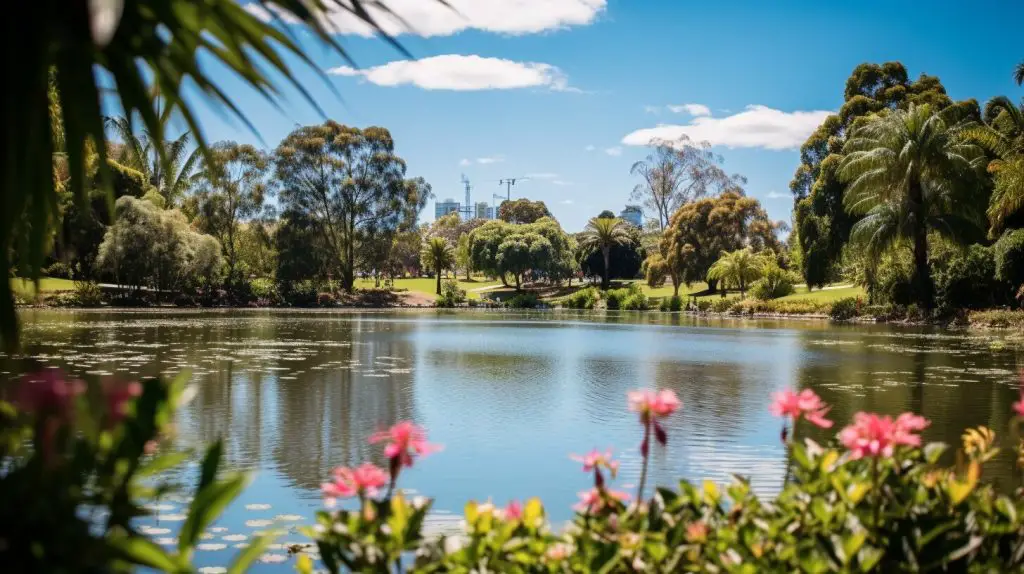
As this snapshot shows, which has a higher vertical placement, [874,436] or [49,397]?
[49,397]

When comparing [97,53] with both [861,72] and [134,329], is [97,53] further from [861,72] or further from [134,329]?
[861,72]

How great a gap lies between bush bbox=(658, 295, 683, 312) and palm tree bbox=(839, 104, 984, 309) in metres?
19.7

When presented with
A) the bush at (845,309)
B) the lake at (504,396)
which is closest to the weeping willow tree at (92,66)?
the lake at (504,396)

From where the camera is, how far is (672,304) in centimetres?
5400

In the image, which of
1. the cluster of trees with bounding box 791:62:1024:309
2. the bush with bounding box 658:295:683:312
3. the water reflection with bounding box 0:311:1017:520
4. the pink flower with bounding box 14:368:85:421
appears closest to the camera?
the pink flower with bounding box 14:368:85:421

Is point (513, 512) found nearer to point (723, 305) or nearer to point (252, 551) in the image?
point (252, 551)

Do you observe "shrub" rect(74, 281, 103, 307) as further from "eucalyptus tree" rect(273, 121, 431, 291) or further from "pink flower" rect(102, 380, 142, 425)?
"pink flower" rect(102, 380, 142, 425)

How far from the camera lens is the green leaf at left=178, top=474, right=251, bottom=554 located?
1.55 m

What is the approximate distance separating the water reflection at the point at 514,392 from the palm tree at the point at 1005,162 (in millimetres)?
5309

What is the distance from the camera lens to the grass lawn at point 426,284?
68.5 m

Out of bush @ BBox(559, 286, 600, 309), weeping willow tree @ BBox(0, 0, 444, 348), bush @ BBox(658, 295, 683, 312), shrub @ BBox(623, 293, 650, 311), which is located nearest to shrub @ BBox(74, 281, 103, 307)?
bush @ BBox(559, 286, 600, 309)

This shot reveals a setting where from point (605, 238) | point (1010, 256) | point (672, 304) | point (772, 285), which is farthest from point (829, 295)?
point (605, 238)

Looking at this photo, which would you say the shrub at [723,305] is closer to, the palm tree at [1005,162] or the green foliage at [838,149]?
the green foliage at [838,149]

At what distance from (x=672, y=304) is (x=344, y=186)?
25.0 meters
